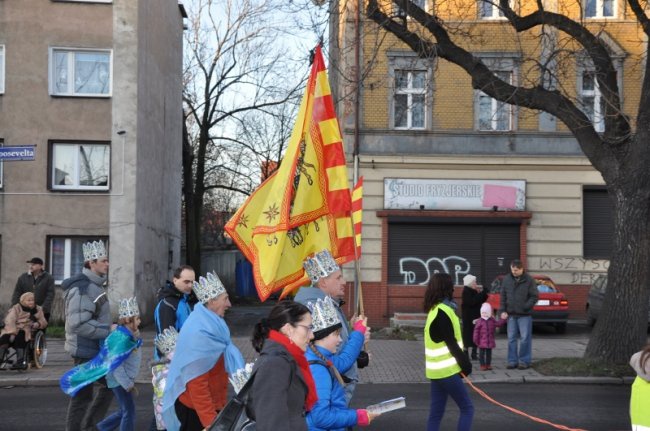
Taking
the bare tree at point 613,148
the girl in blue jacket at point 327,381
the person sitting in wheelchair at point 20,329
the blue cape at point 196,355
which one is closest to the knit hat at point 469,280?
the bare tree at point 613,148

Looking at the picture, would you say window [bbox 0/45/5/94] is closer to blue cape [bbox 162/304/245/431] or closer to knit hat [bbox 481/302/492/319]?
knit hat [bbox 481/302/492/319]

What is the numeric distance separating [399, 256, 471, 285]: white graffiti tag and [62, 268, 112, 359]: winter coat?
16.7m

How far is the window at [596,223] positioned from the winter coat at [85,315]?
18.7m

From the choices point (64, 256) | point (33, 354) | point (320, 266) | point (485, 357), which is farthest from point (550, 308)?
point (320, 266)

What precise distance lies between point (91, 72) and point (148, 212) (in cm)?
447

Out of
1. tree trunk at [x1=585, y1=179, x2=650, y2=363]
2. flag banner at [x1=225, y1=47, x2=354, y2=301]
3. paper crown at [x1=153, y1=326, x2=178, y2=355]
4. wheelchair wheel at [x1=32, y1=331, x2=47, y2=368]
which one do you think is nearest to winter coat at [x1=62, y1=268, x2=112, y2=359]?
paper crown at [x1=153, y1=326, x2=178, y2=355]

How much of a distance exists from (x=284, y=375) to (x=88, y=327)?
14.3 feet

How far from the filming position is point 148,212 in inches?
1016

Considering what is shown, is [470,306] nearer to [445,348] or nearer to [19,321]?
[19,321]

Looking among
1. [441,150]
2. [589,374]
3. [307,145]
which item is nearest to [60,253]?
[441,150]

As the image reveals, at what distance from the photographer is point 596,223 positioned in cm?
2467

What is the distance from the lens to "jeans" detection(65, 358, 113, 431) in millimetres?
7867

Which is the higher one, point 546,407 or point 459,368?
point 459,368

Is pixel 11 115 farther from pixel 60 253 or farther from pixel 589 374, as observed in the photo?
pixel 589 374
